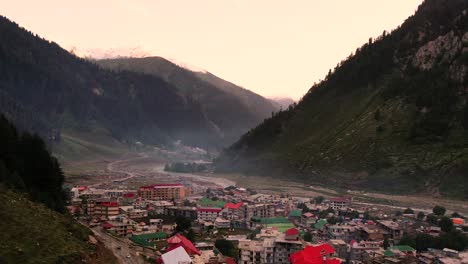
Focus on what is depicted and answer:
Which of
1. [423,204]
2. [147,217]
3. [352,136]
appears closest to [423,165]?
[423,204]

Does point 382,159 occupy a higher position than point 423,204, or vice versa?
point 382,159

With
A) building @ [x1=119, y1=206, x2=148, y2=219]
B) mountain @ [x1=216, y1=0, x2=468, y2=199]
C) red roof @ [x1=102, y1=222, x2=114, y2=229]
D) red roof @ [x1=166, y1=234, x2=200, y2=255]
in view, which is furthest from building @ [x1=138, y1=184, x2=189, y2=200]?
red roof @ [x1=166, y1=234, x2=200, y2=255]

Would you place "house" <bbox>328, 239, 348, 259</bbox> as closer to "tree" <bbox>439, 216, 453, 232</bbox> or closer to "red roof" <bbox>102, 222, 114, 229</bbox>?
"tree" <bbox>439, 216, 453, 232</bbox>

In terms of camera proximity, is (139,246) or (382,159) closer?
(139,246)

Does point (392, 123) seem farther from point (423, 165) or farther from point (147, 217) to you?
point (147, 217)

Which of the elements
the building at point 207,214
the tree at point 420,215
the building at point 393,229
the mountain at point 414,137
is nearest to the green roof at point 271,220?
the building at point 207,214

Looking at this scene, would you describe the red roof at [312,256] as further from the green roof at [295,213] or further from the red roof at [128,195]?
the red roof at [128,195]
